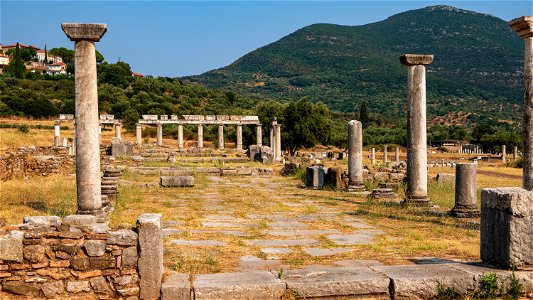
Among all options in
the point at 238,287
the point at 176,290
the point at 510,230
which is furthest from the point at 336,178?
the point at 176,290

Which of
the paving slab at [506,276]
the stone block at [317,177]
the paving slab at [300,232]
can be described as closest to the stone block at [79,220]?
the paving slab at [300,232]

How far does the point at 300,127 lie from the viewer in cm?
5044

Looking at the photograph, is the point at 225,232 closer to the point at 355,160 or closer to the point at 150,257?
the point at 150,257

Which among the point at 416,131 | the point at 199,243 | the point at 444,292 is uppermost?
the point at 416,131

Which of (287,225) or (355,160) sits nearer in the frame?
(287,225)

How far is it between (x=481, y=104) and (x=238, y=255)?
368ft

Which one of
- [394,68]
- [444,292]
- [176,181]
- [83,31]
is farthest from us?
[394,68]

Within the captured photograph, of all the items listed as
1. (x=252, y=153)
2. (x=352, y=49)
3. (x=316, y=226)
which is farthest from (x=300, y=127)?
(x=352, y=49)

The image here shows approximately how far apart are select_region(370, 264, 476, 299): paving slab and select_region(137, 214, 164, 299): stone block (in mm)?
2647

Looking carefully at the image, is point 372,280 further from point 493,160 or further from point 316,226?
point 493,160

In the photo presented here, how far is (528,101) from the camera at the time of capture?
10773mm

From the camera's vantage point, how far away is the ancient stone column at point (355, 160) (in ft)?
57.9

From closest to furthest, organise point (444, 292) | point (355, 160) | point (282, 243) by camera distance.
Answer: point (444, 292)
point (282, 243)
point (355, 160)

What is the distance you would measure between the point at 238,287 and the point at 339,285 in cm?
115
